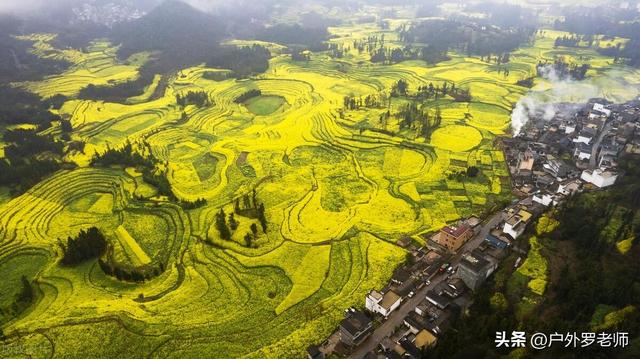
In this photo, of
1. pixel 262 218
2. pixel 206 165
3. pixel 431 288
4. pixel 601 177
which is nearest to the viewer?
pixel 431 288

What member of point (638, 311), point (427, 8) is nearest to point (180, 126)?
point (638, 311)

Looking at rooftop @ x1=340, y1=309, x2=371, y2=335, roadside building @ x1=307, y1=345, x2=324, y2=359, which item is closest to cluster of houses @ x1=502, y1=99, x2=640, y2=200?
rooftop @ x1=340, y1=309, x2=371, y2=335

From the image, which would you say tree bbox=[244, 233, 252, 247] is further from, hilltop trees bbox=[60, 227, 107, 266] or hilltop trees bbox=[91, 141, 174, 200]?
hilltop trees bbox=[91, 141, 174, 200]

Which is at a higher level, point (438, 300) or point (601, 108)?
point (601, 108)

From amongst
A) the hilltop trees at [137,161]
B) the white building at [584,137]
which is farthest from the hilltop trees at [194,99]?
the white building at [584,137]

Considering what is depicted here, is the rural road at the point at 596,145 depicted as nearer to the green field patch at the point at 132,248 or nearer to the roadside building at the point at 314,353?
the roadside building at the point at 314,353

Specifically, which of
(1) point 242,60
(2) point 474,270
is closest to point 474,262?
(2) point 474,270

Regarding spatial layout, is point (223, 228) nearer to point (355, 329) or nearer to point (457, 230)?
point (355, 329)
